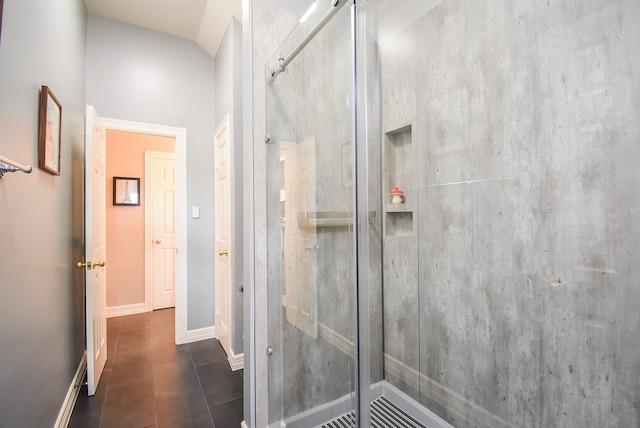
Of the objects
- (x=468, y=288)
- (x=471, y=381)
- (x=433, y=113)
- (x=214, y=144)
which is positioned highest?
(x=214, y=144)

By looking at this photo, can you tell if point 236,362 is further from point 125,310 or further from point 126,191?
point 126,191

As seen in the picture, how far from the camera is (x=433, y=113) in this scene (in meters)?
1.67

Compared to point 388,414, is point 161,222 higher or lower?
higher

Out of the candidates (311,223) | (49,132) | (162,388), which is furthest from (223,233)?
(311,223)

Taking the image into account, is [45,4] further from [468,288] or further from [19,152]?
[468,288]

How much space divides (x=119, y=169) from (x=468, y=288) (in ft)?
14.4

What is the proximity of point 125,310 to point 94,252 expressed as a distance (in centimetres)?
209

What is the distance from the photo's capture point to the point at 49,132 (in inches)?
64.6

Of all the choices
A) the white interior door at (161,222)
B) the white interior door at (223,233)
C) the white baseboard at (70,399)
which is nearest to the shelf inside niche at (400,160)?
the white interior door at (223,233)

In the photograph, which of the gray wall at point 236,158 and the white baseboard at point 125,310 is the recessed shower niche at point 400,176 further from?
the white baseboard at point 125,310

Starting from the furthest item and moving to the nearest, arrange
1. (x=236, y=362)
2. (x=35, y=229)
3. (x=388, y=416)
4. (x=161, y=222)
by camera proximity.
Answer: (x=161, y=222) < (x=236, y=362) < (x=388, y=416) < (x=35, y=229)

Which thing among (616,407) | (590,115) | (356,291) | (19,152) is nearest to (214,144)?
(19,152)

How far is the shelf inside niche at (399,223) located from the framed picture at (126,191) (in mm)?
3668

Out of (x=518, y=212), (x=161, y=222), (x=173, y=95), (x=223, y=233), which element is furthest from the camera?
(x=161, y=222)
